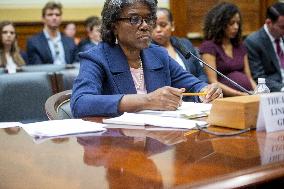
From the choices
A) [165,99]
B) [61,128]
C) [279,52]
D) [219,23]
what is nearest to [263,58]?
[279,52]

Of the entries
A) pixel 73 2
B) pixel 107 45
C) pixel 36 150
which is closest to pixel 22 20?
pixel 73 2

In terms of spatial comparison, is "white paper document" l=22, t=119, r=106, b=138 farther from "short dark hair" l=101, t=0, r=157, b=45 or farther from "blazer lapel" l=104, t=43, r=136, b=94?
"short dark hair" l=101, t=0, r=157, b=45

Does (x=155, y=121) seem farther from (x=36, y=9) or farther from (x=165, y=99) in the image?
(x=36, y=9)

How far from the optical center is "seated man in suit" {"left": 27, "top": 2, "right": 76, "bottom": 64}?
5.32 metres

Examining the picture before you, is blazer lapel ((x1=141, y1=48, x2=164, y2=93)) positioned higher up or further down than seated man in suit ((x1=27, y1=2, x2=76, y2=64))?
higher up

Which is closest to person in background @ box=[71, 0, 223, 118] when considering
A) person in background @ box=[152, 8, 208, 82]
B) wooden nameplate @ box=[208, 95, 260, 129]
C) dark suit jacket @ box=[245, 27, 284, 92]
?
wooden nameplate @ box=[208, 95, 260, 129]

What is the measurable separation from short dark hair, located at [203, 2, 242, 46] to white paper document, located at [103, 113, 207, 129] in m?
2.21

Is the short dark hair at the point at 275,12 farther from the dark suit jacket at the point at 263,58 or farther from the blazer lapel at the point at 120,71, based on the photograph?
the blazer lapel at the point at 120,71

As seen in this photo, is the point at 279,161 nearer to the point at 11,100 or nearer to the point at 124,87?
the point at 124,87

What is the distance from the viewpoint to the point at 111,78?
186 cm

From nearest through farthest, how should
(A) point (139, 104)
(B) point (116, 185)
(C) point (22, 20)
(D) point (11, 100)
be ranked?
(B) point (116, 185), (A) point (139, 104), (D) point (11, 100), (C) point (22, 20)

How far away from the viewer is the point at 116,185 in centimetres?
81

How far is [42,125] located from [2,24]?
3.98 meters

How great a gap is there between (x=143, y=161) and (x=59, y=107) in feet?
3.22
